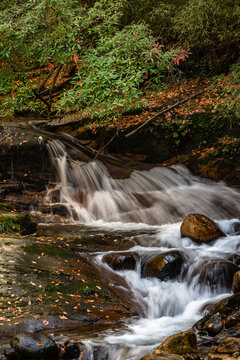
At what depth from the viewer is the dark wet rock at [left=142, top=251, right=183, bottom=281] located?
20.8 feet

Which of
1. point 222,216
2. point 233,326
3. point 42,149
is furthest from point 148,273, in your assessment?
point 42,149

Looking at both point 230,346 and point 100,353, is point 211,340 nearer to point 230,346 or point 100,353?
point 230,346

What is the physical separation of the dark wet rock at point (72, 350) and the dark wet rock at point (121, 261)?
2484mm

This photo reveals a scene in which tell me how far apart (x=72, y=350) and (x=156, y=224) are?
18.7 feet

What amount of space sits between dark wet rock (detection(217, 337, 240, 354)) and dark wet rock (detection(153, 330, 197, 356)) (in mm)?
308

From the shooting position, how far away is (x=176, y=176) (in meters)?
11.6

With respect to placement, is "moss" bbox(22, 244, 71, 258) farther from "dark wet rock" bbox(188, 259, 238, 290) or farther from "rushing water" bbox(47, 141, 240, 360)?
"dark wet rock" bbox(188, 259, 238, 290)

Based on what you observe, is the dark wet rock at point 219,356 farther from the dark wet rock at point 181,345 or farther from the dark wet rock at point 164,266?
the dark wet rock at point 164,266

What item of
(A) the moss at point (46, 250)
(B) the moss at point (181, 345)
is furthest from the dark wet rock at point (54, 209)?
(B) the moss at point (181, 345)

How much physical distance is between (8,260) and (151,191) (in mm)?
5913

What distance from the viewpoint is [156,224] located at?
9562 mm

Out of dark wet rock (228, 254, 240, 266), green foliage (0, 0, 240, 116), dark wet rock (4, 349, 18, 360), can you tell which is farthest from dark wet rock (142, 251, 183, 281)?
green foliage (0, 0, 240, 116)

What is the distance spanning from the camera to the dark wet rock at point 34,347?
378 cm

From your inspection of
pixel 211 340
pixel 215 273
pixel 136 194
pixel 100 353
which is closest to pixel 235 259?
pixel 215 273
